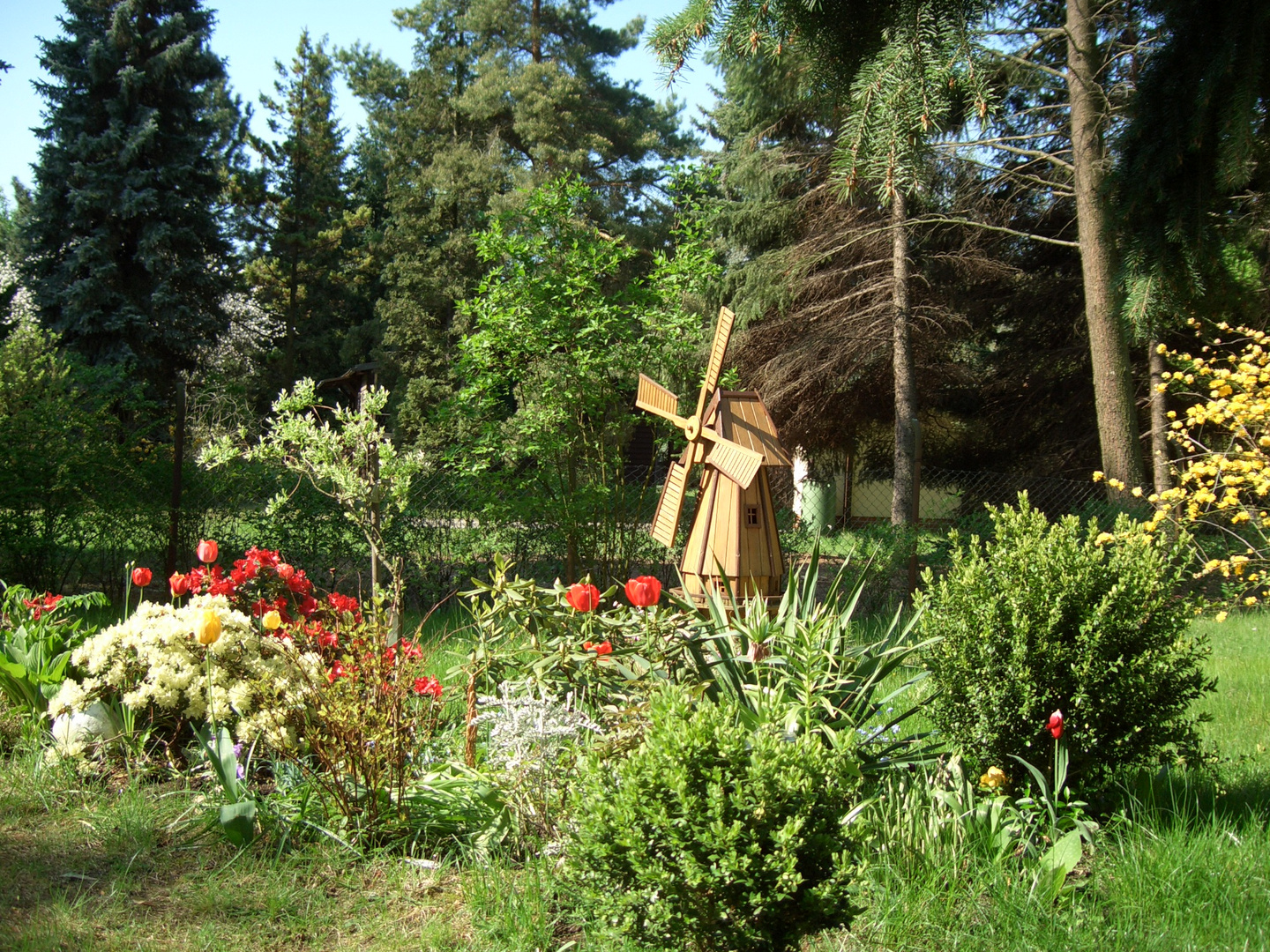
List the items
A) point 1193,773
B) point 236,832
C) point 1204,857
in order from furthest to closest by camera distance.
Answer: point 1193,773
point 236,832
point 1204,857

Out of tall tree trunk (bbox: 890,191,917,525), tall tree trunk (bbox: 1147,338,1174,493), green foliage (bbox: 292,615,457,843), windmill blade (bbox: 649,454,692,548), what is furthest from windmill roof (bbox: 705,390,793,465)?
tall tree trunk (bbox: 1147,338,1174,493)

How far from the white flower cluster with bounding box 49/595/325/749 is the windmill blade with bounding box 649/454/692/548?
301 cm

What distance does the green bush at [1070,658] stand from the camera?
109 inches

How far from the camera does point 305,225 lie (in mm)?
27812

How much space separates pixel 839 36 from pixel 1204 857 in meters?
4.36

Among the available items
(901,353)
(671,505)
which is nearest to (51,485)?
(671,505)

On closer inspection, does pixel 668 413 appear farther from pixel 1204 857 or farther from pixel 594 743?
pixel 1204 857

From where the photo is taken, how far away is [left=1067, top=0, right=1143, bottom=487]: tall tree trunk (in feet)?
25.1

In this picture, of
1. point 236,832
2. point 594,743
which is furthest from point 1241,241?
point 236,832

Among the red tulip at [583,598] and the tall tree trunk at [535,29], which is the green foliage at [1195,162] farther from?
the tall tree trunk at [535,29]

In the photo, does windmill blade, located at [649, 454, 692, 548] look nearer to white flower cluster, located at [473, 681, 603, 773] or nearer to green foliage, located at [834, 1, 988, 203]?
green foliage, located at [834, 1, 988, 203]

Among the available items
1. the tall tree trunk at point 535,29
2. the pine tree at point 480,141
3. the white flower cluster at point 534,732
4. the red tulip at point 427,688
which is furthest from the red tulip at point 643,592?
the tall tree trunk at point 535,29

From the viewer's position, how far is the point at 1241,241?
5.63m

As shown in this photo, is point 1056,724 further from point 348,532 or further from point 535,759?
point 348,532
